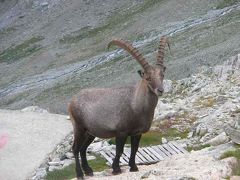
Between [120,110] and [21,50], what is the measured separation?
64.9 meters

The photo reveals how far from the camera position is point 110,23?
268 ft

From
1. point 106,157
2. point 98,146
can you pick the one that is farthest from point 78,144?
point 98,146

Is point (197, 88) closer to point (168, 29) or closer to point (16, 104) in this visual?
point (16, 104)

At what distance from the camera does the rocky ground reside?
1405 cm

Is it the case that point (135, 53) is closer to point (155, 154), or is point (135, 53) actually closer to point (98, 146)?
point (155, 154)

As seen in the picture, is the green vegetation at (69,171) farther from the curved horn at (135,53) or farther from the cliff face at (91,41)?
the cliff face at (91,41)

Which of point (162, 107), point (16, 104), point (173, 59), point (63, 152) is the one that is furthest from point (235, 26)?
point (63, 152)

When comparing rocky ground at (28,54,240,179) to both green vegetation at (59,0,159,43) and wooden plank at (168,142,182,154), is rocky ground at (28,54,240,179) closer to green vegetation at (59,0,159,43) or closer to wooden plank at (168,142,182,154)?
wooden plank at (168,142,182,154)

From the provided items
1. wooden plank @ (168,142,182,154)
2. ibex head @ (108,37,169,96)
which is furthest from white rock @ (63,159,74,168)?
ibex head @ (108,37,169,96)

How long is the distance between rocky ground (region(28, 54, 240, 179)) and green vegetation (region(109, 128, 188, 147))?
29 centimetres

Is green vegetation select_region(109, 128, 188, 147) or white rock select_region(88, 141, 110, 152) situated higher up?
white rock select_region(88, 141, 110, 152)

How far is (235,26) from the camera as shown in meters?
59.0

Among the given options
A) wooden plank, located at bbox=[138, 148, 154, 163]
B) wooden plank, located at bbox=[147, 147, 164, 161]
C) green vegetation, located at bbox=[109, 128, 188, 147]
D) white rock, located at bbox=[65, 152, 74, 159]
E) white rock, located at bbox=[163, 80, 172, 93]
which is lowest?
white rock, located at bbox=[163, 80, 172, 93]

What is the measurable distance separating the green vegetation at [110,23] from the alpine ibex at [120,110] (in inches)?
2480
